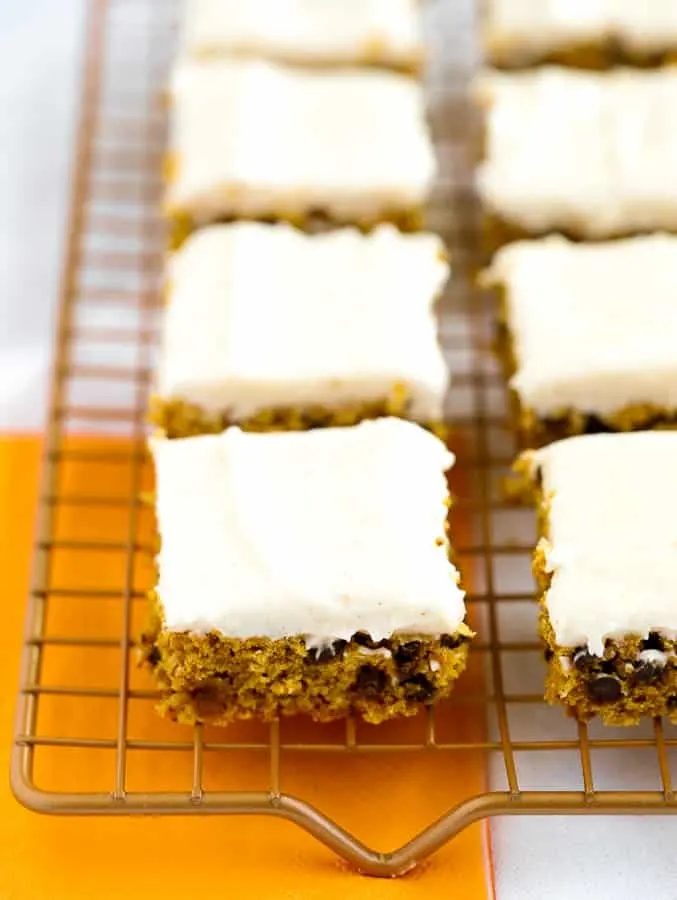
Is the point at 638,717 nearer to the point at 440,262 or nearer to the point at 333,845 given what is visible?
the point at 333,845

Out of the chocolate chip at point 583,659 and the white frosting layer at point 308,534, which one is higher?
the white frosting layer at point 308,534

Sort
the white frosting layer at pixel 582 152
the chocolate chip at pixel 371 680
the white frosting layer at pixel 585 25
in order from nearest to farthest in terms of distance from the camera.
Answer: the chocolate chip at pixel 371 680, the white frosting layer at pixel 582 152, the white frosting layer at pixel 585 25

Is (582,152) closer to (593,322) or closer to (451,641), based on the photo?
(593,322)

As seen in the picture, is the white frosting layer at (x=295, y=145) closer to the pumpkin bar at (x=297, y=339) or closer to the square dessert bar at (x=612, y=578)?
the pumpkin bar at (x=297, y=339)

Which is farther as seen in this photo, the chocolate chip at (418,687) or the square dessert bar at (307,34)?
the square dessert bar at (307,34)

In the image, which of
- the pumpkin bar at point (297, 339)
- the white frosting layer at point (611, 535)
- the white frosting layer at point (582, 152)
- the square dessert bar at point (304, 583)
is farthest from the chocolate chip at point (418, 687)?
the white frosting layer at point (582, 152)

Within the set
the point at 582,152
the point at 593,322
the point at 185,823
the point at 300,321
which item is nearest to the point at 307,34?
the point at 582,152

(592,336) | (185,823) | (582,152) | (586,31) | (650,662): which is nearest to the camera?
(650,662)
